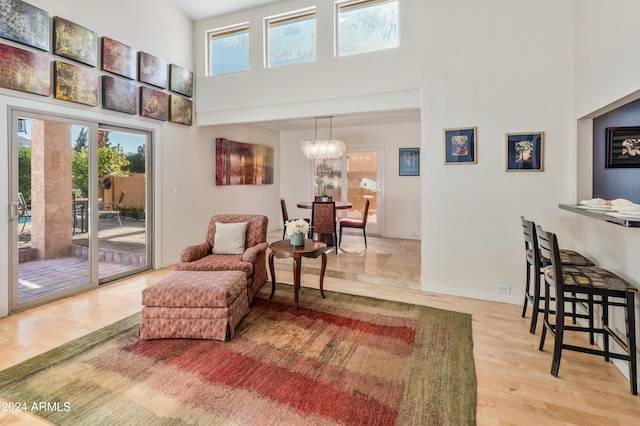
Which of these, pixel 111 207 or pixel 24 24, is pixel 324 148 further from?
pixel 24 24

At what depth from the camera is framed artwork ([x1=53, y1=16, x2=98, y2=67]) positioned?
3.51 m

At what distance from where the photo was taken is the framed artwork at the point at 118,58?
403cm

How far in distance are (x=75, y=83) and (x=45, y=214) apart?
155 cm

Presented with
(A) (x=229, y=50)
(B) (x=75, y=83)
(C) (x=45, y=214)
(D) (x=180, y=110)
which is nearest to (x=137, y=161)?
(D) (x=180, y=110)

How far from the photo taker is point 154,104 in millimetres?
4730

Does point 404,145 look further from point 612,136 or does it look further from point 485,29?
point 612,136

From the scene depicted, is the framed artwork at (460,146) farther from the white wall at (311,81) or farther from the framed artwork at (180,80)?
the framed artwork at (180,80)

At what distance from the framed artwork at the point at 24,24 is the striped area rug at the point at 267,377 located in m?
2.99

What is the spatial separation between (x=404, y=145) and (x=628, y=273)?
5245mm

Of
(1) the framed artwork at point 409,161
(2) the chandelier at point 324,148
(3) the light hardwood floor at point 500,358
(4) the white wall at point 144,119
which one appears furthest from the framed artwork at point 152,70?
(1) the framed artwork at point 409,161

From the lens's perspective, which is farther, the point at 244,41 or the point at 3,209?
the point at 244,41

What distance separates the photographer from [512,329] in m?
3.02

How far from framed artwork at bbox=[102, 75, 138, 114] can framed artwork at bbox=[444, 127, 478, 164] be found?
416 centimetres

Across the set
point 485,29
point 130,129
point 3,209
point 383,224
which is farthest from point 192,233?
point 485,29
